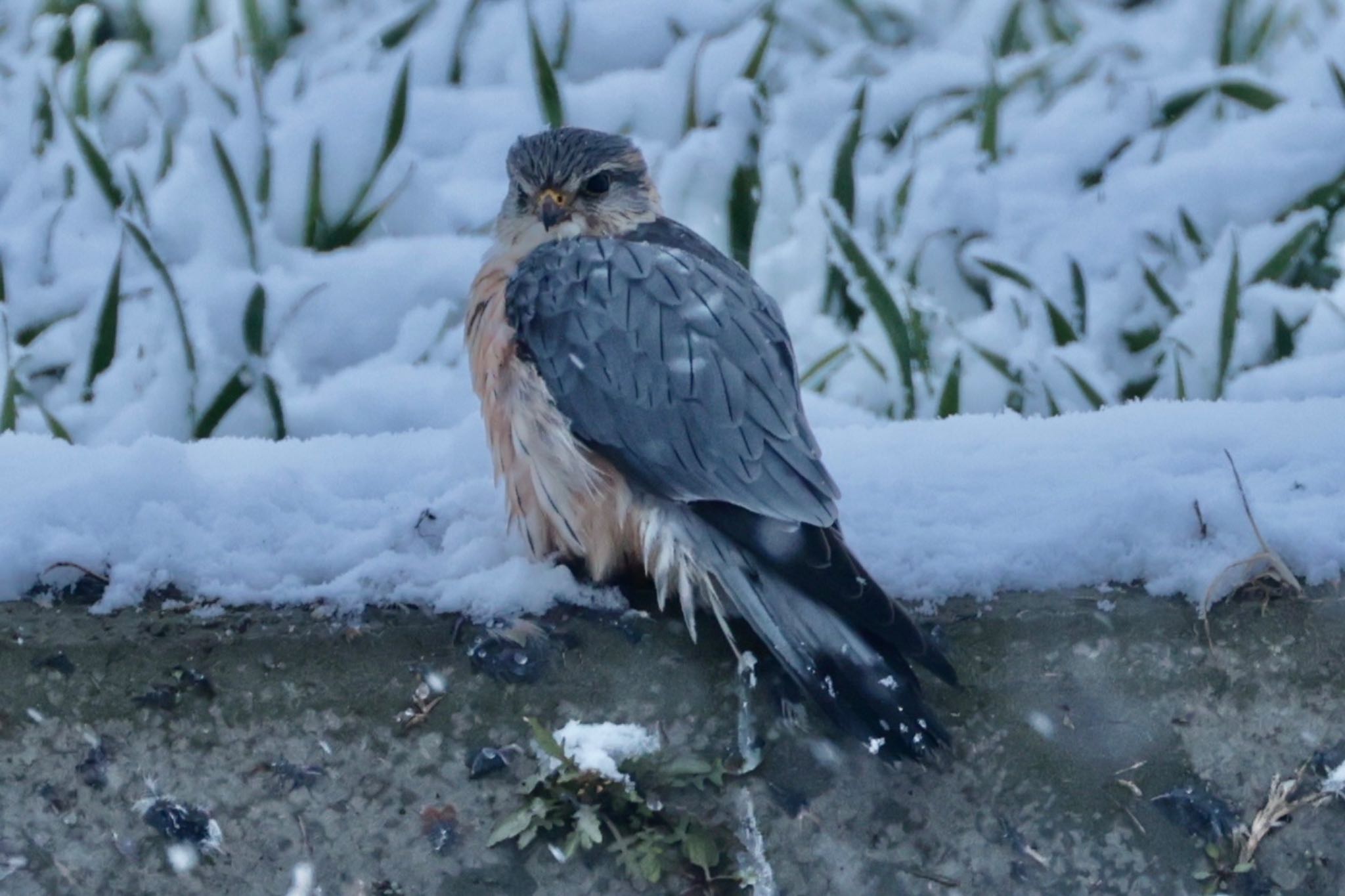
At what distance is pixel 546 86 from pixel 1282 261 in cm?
181

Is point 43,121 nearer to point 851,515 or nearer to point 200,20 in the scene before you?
point 200,20

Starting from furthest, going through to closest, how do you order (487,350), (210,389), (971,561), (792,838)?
(210,389) < (487,350) < (971,561) < (792,838)

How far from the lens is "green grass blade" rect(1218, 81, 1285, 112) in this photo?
4516 mm

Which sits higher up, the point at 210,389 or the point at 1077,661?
the point at 1077,661

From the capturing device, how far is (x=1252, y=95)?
4523 mm

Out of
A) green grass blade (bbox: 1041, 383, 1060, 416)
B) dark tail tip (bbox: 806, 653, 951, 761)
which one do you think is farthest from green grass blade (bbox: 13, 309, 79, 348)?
dark tail tip (bbox: 806, 653, 951, 761)

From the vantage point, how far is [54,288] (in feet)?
12.8

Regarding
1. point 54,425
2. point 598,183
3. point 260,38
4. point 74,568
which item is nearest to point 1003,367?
point 598,183

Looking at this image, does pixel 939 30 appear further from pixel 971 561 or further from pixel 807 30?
pixel 971 561

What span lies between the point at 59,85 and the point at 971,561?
326 cm

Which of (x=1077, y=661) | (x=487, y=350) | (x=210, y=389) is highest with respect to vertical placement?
(x=487, y=350)

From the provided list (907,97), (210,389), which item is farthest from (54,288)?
(907,97)

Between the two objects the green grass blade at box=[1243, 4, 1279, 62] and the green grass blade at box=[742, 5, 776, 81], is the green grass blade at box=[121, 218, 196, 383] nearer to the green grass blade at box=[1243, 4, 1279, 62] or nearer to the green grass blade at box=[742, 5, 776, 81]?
the green grass blade at box=[742, 5, 776, 81]

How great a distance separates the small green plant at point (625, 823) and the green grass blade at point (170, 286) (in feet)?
6.23
